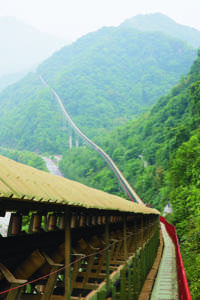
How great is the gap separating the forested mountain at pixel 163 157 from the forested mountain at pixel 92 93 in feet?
70.9

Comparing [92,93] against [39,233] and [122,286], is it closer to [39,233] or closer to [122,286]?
[122,286]

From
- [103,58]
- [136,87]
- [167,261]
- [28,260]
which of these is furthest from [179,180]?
[103,58]

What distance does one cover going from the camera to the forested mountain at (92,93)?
133 m

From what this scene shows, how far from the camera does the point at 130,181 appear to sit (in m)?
78.7

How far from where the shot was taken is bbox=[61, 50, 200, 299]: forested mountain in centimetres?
3017

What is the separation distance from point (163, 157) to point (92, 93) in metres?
99.3

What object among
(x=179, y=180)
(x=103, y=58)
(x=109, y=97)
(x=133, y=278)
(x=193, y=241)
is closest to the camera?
(x=133, y=278)

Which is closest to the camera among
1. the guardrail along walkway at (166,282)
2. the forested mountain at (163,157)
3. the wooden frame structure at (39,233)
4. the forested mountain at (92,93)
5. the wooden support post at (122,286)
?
the wooden frame structure at (39,233)

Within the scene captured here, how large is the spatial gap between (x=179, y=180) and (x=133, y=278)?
2774cm

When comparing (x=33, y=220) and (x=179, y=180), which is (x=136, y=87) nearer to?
(x=179, y=180)

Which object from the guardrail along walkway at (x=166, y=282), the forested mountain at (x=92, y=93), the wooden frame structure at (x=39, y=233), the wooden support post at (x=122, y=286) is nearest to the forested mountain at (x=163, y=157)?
the guardrail along walkway at (x=166, y=282)

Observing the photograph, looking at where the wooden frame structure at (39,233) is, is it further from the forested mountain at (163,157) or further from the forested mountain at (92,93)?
the forested mountain at (92,93)

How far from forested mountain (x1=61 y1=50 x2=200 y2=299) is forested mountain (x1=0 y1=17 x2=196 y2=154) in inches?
850

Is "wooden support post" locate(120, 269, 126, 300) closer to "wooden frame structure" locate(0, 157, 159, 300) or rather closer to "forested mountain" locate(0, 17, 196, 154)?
"wooden frame structure" locate(0, 157, 159, 300)
